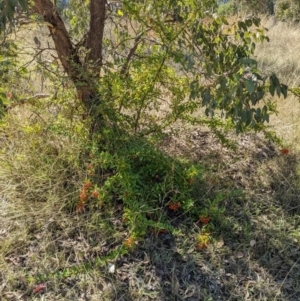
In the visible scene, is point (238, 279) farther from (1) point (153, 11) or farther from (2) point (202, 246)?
(1) point (153, 11)

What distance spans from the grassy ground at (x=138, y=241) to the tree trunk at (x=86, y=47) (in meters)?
0.26

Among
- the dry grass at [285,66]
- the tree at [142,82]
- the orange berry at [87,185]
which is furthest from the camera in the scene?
the dry grass at [285,66]

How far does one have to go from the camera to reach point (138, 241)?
5.83 feet

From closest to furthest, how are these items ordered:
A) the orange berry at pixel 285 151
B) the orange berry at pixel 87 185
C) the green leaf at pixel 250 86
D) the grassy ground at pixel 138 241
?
1. the green leaf at pixel 250 86
2. the grassy ground at pixel 138 241
3. the orange berry at pixel 87 185
4. the orange berry at pixel 285 151

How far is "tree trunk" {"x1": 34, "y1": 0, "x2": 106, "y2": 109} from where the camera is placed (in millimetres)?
1838

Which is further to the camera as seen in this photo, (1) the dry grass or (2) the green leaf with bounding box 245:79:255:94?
(1) the dry grass

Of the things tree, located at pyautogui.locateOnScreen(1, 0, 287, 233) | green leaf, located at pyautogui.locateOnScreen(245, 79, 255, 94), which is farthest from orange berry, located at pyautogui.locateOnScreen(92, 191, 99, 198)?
green leaf, located at pyautogui.locateOnScreen(245, 79, 255, 94)

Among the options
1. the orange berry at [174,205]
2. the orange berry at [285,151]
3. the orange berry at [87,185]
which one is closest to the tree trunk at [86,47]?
the orange berry at [87,185]

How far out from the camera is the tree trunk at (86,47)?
1.84m

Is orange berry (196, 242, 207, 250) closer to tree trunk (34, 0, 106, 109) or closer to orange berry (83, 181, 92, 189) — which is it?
orange berry (83, 181, 92, 189)

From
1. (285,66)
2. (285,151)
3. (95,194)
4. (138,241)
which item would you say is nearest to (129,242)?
(138,241)

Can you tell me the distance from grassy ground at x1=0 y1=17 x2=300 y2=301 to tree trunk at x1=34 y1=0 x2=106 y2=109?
0.84 ft

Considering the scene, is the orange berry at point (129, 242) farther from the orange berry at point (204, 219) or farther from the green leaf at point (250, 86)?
the green leaf at point (250, 86)

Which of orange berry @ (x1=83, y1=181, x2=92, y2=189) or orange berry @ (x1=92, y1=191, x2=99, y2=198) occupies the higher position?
orange berry @ (x1=83, y1=181, x2=92, y2=189)
